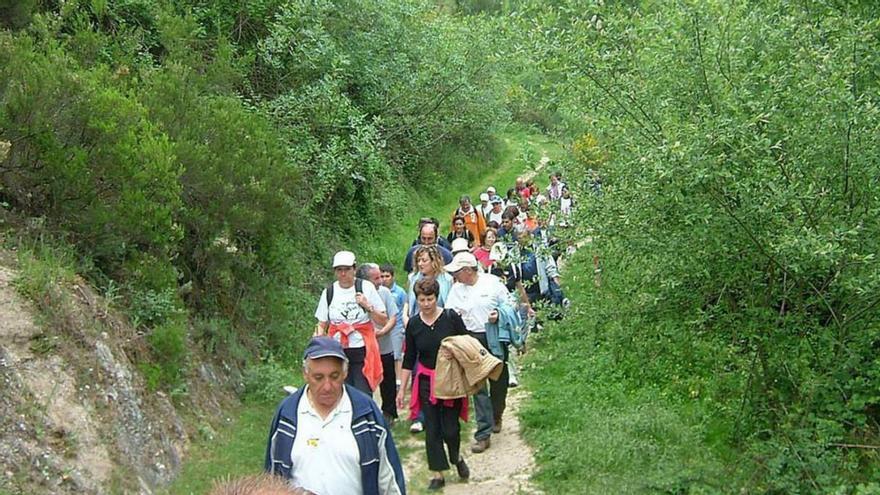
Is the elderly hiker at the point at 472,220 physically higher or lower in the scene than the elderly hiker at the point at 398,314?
higher

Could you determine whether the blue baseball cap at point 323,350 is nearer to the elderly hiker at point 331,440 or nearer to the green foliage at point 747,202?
the elderly hiker at point 331,440

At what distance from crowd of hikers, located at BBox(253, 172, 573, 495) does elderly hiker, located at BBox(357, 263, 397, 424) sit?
0.04 ft

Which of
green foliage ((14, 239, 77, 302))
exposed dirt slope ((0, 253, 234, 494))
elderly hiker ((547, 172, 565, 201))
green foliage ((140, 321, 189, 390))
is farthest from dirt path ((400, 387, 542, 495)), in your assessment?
green foliage ((14, 239, 77, 302))

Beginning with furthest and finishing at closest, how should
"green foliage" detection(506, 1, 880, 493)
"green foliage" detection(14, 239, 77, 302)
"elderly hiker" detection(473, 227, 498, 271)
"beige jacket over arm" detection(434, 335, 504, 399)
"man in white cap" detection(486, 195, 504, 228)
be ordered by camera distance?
"man in white cap" detection(486, 195, 504, 228) → "elderly hiker" detection(473, 227, 498, 271) → "beige jacket over arm" detection(434, 335, 504, 399) → "green foliage" detection(14, 239, 77, 302) → "green foliage" detection(506, 1, 880, 493)

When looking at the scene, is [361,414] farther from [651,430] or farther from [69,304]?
[651,430]

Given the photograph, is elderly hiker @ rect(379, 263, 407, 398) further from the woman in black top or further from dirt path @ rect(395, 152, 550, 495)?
the woman in black top

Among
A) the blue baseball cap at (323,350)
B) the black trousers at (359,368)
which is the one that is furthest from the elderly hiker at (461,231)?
the blue baseball cap at (323,350)

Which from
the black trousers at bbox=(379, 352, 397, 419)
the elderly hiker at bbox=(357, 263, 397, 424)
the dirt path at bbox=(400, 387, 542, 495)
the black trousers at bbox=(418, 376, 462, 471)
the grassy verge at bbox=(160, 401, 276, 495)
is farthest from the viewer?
the black trousers at bbox=(379, 352, 397, 419)

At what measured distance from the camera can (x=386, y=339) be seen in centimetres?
902

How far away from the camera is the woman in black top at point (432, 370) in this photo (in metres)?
7.69

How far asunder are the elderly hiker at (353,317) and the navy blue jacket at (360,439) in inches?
153

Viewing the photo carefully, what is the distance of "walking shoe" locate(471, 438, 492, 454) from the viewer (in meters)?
8.82

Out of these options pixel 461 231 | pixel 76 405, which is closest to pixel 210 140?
pixel 76 405

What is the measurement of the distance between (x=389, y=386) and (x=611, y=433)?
227 centimetres
